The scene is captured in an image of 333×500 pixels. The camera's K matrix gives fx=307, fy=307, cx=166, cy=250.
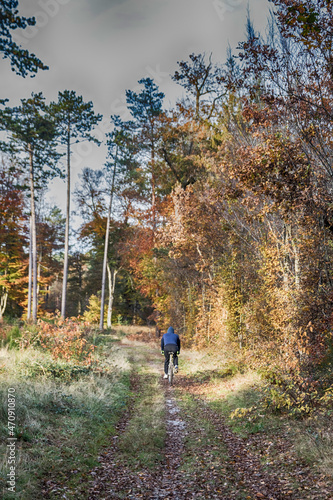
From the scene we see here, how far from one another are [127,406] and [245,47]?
332 inches

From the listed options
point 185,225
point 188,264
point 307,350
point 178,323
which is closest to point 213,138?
point 185,225

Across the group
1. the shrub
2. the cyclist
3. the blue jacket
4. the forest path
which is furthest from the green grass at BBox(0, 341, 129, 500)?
the blue jacket

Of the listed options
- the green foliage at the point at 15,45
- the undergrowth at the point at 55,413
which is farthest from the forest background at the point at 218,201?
the undergrowth at the point at 55,413

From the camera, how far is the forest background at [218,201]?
5.83 m

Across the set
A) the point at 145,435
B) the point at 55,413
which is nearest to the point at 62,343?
the point at 55,413

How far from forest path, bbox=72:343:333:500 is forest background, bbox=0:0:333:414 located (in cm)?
170

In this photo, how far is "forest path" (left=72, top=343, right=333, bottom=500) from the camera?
3.97 metres

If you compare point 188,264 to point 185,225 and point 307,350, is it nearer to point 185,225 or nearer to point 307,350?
point 185,225

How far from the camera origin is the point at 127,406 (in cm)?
768

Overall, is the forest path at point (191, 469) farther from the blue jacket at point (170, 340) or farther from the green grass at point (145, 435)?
the blue jacket at point (170, 340)

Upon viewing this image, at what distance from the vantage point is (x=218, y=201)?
11891 mm

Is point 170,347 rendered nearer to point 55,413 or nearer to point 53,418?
point 55,413

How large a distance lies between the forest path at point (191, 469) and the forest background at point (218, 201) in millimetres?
1697

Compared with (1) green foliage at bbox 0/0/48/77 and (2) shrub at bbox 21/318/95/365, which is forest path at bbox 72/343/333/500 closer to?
(2) shrub at bbox 21/318/95/365
